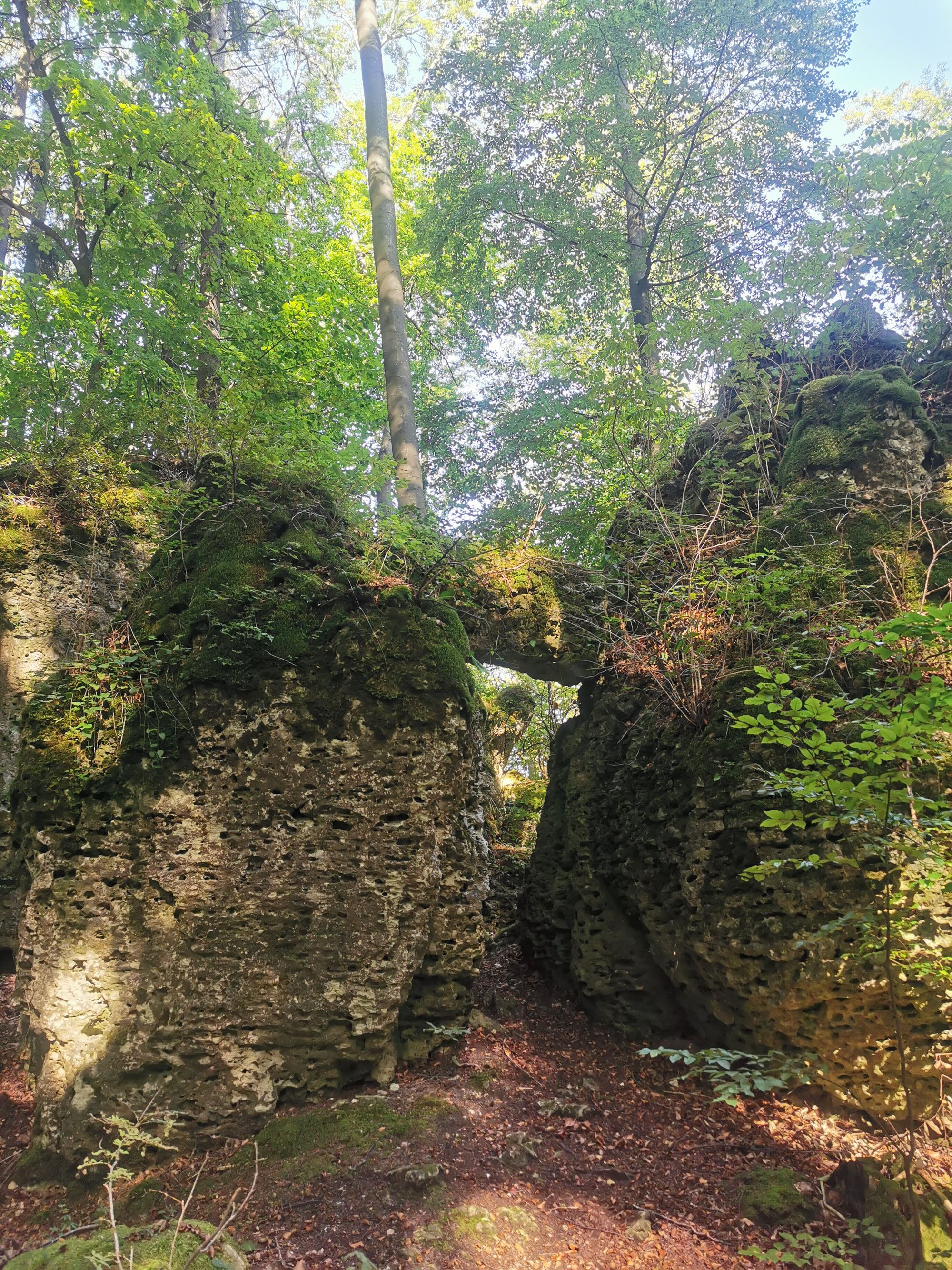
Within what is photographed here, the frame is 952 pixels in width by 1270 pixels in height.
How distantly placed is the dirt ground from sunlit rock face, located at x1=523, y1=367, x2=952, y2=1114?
594 mm

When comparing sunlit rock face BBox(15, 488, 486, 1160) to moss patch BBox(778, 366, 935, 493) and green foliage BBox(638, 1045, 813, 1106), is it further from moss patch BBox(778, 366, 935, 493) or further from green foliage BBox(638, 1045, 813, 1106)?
moss patch BBox(778, 366, 935, 493)

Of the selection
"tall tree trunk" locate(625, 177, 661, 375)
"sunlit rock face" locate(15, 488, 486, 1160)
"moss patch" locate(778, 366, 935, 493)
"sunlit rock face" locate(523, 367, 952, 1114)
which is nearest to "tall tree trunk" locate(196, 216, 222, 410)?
"sunlit rock face" locate(15, 488, 486, 1160)

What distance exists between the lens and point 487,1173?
3.78 metres

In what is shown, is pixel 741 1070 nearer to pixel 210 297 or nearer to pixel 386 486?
pixel 386 486

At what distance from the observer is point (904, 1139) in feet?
12.0

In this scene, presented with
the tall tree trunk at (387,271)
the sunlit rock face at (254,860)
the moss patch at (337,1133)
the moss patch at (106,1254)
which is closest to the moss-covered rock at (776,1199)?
the moss patch at (337,1133)

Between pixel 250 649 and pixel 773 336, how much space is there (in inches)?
300

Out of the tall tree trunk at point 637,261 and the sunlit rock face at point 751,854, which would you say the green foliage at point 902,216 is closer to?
the sunlit rock face at point 751,854

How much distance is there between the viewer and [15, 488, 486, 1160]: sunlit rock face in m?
3.97

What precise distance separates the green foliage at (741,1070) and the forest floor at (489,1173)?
21cm

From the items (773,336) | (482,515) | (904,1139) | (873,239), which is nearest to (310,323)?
(482,515)

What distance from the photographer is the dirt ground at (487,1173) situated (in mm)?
3273

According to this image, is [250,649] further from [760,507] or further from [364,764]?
[760,507]

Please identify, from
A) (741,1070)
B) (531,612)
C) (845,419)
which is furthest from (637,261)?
(741,1070)
